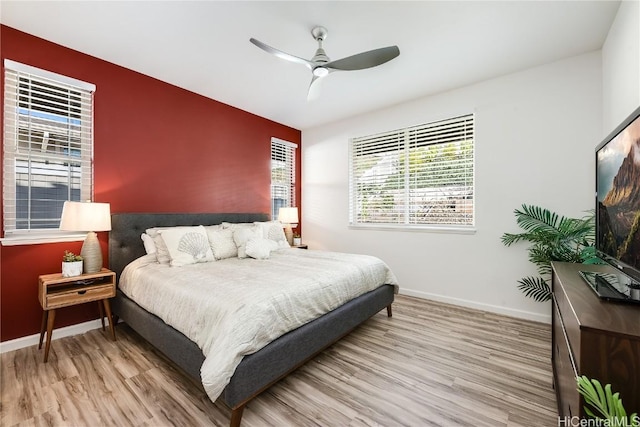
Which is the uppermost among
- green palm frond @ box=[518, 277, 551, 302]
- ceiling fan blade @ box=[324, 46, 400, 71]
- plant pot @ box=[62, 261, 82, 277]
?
ceiling fan blade @ box=[324, 46, 400, 71]

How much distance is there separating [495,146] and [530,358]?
2.23m

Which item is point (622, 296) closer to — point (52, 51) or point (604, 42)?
point (604, 42)

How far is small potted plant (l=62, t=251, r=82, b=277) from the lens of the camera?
229cm

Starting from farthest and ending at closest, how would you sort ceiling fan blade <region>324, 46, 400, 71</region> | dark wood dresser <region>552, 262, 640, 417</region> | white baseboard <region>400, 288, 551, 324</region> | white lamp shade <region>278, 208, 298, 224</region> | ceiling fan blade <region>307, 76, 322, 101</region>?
white lamp shade <region>278, 208, 298, 224</region> < white baseboard <region>400, 288, 551, 324</region> < ceiling fan blade <region>307, 76, 322, 101</region> < ceiling fan blade <region>324, 46, 400, 71</region> < dark wood dresser <region>552, 262, 640, 417</region>

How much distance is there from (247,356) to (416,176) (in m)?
3.20

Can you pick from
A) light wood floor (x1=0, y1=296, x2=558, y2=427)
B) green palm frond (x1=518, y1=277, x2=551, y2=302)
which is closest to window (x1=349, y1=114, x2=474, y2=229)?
green palm frond (x1=518, y1=277, x2=551, y2=302)

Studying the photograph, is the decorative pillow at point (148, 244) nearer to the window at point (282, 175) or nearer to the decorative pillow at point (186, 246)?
the decorative pillow at point (186, 246)

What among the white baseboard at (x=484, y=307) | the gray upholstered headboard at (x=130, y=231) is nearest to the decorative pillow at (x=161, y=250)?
the gray upholstered headboard at (x=130, y=231)

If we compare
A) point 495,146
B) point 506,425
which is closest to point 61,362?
point 506,425

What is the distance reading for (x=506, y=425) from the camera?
154 cm

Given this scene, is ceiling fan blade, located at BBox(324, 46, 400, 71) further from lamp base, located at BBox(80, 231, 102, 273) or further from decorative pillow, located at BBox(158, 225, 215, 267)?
lamp base, located at BBox(80, 231, 102, 273)

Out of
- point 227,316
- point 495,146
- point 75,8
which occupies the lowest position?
point 227,316

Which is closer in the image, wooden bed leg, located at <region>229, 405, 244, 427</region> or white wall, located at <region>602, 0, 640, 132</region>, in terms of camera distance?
wooden bed leg, located at <region>229, 405, 244, 427</region>

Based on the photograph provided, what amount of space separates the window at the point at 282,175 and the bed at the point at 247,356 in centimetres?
152
